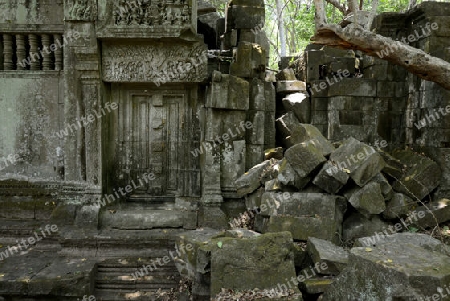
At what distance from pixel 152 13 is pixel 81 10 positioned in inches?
43.6

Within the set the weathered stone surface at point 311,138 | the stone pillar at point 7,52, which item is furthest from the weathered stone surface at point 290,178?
the stone pillar at point 7,52

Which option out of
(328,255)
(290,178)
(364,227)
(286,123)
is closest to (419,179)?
(364,227)

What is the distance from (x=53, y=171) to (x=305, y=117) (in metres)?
4.72

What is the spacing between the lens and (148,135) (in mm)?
6395

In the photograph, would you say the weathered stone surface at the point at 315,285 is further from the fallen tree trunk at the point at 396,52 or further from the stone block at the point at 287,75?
the stone block at the point at 287,75

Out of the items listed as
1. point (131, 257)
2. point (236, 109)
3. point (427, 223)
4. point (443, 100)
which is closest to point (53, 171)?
point (131, 257)

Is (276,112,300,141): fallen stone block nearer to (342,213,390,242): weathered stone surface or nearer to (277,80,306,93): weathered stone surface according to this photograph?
(277,80,306,93): weathered stone surface

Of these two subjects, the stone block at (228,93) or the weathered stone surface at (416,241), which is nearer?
the weathered stone surface at (416,241)

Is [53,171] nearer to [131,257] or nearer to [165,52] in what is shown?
[131,257]

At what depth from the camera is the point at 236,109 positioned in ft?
19.6

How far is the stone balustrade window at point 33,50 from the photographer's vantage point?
6.23 metres

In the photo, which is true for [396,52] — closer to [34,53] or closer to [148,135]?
[148,135]

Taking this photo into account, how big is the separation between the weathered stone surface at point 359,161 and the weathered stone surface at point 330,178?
11 cm

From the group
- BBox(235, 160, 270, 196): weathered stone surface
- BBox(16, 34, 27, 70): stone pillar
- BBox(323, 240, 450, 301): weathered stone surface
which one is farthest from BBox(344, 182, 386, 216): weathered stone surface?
BBox(16, 34, 27, 70): stone pillar
